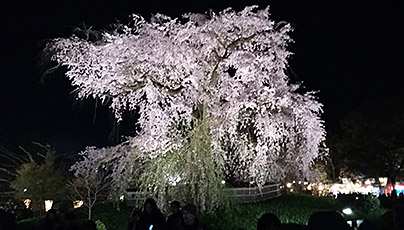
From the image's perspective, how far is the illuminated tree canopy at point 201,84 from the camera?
47.6 ft

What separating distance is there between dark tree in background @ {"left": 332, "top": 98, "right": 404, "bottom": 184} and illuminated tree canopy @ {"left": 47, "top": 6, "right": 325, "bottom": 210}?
22.4 meters

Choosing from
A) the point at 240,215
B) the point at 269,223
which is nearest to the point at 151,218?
the point at 269,223

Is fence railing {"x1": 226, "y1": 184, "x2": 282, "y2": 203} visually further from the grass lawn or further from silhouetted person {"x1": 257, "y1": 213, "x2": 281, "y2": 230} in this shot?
silhouetted person {"x1": 257, "y1": 213, "x2": 281, "y2": 230}

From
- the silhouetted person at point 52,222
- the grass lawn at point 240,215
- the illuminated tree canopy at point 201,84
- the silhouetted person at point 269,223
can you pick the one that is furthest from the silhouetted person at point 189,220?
the illuminated tree canopy at point 201,84

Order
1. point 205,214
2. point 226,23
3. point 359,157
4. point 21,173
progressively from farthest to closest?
point 359,157, point 21,173, point 226,23, point 205,214

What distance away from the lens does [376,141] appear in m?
36.5

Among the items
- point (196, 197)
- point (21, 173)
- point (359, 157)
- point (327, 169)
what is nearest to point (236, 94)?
point (196, 197)

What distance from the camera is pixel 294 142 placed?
635 inches

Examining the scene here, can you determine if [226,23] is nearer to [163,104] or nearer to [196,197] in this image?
[163,104]

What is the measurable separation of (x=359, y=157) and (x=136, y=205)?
26.5 m

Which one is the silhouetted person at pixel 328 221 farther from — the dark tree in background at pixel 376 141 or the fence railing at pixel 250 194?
the dark tree in background at pixel 376 141

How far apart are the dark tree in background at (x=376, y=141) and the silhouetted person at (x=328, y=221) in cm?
3455

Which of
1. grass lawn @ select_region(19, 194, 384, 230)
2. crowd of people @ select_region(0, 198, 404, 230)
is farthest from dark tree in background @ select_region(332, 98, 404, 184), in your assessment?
crowd of people @ select_region(0, 198, 404, 230)

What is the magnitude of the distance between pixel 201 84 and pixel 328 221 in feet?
38.5
